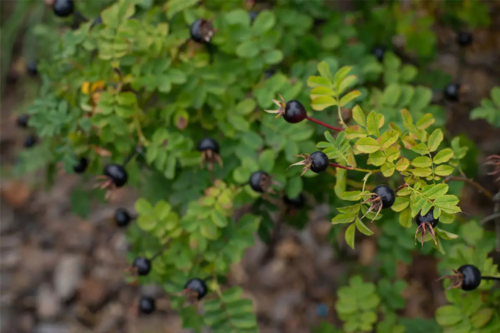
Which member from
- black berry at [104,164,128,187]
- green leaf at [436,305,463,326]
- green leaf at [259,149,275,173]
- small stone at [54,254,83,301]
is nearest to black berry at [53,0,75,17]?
black berry at [104,164,128,187]

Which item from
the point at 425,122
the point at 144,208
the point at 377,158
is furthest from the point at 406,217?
the point at 144,208

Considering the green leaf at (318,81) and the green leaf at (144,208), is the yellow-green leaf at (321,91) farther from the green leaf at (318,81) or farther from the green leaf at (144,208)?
the green leaf at (144,208)

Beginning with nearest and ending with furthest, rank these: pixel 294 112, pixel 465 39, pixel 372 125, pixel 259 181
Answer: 1. pixel 372 125
2. pixel 294 112
3. pixel 259 181
4. pixel 465 39

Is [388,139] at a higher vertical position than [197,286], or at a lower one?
higher

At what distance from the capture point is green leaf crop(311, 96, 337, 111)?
1.38 meters

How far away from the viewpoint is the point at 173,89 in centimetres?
183

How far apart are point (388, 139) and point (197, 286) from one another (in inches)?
31.5

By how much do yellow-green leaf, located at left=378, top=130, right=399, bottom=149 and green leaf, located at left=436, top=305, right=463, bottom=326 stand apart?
2.06ft

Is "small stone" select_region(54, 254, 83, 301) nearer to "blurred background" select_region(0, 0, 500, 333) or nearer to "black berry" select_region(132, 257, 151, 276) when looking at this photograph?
"blurred background" select_region(0, 0, 500, 333)

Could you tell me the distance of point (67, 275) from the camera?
3.12 metres

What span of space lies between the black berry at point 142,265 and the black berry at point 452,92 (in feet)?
4.42

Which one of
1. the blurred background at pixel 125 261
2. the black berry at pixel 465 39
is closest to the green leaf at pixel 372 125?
the black berry at pixel 465 39

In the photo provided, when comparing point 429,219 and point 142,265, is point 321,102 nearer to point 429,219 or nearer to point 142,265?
point 429,219

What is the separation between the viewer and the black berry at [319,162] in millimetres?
1168
